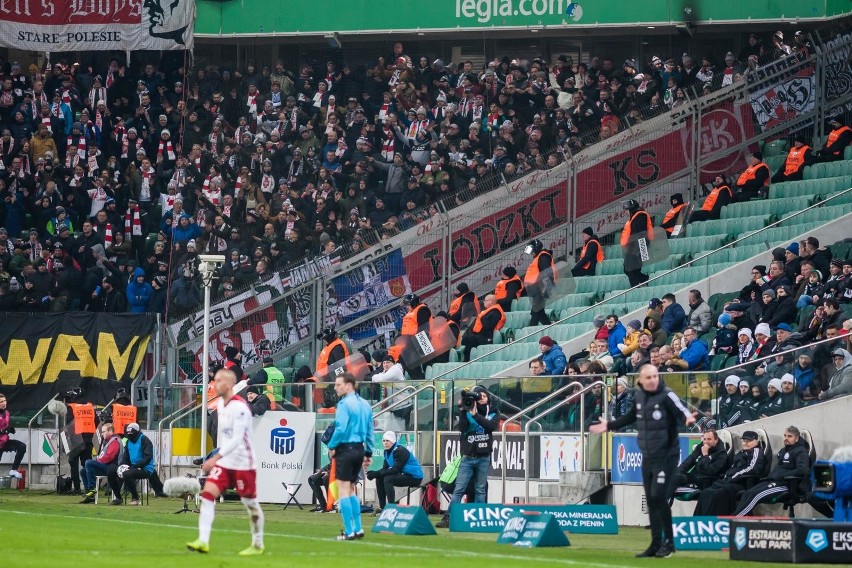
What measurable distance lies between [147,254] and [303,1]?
704 cm

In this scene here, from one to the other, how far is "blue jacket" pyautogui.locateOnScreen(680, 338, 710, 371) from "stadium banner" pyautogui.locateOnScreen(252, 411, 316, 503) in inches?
258

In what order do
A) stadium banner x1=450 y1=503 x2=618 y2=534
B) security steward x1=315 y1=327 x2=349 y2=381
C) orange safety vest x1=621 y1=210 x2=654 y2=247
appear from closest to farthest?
stadium banner x1=450 y1=503 x2=618 y2=534
security steward x1=315 y1=327 x2=349 y2=381
orange safety vest x1=621 y1=210 x2=654 y2=247

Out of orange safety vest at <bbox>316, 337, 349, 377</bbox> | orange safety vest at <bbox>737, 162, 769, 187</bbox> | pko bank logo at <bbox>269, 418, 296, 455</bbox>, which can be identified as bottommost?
pko bank logo at <bbox>269, 418, 296, 455</bbox>

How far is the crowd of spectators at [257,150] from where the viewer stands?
107 ft

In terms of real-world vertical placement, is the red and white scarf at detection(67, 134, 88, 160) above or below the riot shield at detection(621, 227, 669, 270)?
above

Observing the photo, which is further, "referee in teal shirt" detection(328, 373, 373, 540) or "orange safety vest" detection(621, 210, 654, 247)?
"orange safety vest" detection(621, 210, 654, 247)

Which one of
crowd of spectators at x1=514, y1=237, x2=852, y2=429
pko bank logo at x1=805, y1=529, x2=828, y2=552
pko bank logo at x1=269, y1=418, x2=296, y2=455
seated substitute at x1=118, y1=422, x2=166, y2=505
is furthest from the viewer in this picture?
pko bank logo at x1=269, y1=418, x2=296, y2=455

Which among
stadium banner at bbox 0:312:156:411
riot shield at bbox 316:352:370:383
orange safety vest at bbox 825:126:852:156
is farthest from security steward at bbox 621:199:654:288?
stadium banner at bbox 0:312:156:411

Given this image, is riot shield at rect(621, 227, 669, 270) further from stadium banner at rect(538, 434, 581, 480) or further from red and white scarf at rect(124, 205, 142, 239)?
red and white scarf at rect(124, 205, 142, 239)

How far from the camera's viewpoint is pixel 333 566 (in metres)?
13.1

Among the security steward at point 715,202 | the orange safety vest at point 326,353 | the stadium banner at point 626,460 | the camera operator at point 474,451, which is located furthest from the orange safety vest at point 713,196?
the camera operator at point 474,451

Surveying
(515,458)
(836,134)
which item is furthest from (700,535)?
(836,134)

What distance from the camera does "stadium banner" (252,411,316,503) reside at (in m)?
25.6

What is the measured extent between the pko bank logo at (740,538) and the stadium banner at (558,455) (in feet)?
22.1
